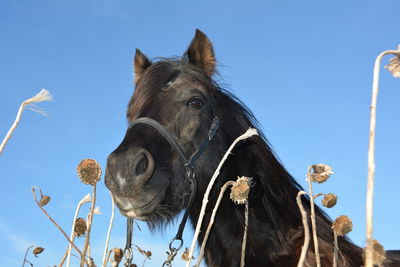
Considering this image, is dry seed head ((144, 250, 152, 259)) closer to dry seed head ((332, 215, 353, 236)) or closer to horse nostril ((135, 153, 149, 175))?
horse nostril ((135, 153, 149, 175))

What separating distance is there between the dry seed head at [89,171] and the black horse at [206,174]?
4.60 ft

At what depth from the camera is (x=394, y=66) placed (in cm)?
193

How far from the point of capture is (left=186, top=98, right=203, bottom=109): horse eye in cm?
531

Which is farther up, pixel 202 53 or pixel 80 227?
pixel 202 53

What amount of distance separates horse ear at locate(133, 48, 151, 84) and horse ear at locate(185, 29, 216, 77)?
85 centimetres

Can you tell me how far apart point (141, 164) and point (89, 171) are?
1536mm

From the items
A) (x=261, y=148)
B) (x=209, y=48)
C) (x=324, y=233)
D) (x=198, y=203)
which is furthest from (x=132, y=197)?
(x=209, y=48)

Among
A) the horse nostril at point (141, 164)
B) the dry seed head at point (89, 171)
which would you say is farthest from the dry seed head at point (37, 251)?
the dry seed head at point (89, 171)

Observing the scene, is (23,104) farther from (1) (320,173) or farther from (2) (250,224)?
(2) (250,224)

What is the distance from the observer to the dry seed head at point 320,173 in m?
3.23

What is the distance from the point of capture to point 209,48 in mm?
6113

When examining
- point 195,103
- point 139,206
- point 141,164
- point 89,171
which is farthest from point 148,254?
point 89,171

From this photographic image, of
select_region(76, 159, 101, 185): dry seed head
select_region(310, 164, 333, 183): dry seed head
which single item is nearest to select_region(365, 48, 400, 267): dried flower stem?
select_region(310, 164, 333, 183): dry seed head

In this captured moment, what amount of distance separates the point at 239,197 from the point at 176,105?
6.64 feet
